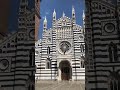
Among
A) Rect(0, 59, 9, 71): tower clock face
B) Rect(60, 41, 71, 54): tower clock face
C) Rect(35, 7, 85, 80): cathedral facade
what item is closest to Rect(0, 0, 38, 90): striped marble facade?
Rect(0, 59, 9, 71): tower clock face

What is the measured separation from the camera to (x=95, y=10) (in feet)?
42.2

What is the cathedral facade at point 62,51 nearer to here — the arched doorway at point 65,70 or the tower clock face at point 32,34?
the arched doorway at point 65,70

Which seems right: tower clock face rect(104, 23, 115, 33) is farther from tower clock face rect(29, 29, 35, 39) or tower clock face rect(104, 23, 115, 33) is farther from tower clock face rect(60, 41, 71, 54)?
tower clock face rect(60, 41, 71, 54)

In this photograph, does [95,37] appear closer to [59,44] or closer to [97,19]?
[97,19]

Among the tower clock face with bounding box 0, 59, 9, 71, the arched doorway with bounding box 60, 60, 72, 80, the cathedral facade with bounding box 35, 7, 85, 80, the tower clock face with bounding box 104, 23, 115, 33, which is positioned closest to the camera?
the tower clock face with bounding box 104, 23, 115, 33

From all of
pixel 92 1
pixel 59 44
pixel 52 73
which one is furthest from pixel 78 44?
pixel 92 1

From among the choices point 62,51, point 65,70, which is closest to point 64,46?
point 62,51

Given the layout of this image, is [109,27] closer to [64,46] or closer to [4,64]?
[4,64]

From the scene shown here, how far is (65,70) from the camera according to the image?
23.0m

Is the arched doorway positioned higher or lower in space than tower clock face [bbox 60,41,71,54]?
lower

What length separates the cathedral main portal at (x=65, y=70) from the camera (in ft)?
73.3

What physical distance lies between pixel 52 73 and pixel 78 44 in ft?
9.46

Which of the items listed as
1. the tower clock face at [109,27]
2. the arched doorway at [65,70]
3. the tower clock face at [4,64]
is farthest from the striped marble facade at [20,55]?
the arched doorway at [65,70]

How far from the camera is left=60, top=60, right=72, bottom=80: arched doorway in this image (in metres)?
22.3
